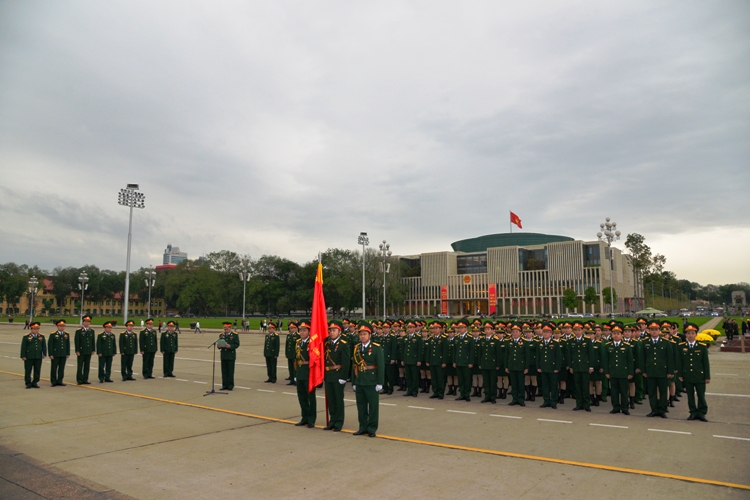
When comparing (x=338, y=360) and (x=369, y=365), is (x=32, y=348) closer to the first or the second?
(x=338, y=360)

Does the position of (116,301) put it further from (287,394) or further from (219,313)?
(287,394)

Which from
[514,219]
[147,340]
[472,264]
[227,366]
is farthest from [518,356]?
[472,264]

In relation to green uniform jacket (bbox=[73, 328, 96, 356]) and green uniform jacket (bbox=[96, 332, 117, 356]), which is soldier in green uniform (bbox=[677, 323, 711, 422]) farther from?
green uniform jacket (bbox=[96, 332, 117, 356])

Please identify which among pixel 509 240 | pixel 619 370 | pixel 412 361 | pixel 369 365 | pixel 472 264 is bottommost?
pixel 412 361

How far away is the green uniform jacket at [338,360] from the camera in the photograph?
9.01 metres

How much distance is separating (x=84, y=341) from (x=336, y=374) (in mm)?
10345

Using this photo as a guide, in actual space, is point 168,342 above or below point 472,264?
→ below

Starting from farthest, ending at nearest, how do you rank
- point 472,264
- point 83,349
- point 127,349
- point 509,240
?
point 509,240 < point 472,264 < point 127,349 < point 83,349

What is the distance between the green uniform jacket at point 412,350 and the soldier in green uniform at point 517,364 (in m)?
2.39

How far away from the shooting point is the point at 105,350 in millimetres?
15859

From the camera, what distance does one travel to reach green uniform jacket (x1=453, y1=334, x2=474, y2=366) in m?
12.4

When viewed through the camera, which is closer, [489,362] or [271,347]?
[489,362]

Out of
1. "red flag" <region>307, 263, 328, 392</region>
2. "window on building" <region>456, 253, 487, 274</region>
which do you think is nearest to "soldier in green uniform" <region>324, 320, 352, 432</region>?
"red flag" <region>307, 263, 328, 392</region>

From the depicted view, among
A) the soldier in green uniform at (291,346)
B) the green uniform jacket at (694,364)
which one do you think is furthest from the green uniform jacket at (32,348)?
the green uniform jacket at (694,364)
